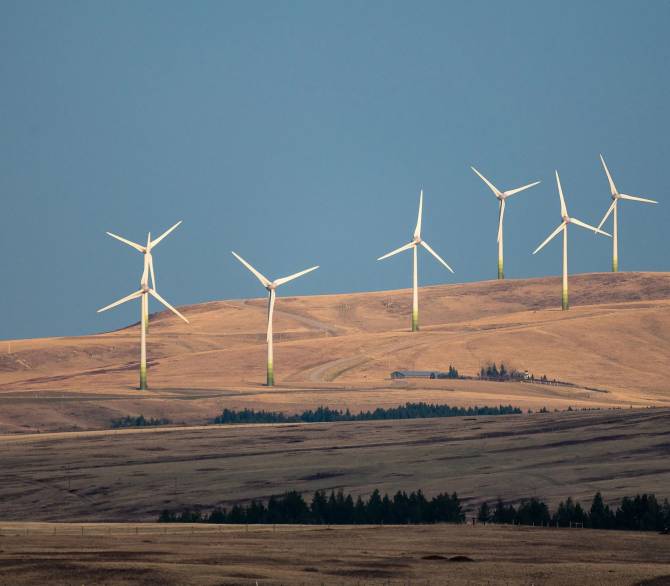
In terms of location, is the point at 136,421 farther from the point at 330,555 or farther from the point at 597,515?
the point at 330,555

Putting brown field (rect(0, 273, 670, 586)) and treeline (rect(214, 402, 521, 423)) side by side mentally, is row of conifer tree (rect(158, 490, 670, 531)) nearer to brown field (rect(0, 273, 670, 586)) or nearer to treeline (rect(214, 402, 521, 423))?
brown field (rect(0, 273, 670, 586))

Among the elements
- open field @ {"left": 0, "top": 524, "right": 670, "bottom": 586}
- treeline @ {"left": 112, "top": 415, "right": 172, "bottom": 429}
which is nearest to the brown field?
open field @ {"left": 0, "top": 524, "right": 670, "bottom": 586}

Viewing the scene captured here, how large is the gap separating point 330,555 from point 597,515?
2564 centimetres

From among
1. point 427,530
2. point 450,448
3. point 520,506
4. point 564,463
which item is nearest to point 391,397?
point 450,448

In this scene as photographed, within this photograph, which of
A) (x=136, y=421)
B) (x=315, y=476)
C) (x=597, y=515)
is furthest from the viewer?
→ (x=136, y=421)

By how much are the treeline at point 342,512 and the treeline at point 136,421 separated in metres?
72.6

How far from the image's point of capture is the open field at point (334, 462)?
325 ft

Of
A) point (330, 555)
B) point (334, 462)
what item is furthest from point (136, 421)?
point (330, 555)

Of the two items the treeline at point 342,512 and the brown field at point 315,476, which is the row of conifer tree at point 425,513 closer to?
the treeline at point 342,512

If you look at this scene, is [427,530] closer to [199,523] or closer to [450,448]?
[199,523]

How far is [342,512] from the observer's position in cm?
8762

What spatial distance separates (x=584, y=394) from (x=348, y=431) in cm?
5444

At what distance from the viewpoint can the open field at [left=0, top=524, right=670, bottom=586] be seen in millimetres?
52062

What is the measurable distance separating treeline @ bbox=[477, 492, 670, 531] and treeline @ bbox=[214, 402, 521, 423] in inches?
3117
